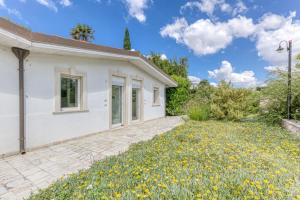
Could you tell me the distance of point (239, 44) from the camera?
12461 millimetres

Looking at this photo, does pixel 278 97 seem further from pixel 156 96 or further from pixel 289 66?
pixel 156 96

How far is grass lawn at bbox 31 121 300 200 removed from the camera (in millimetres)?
1964

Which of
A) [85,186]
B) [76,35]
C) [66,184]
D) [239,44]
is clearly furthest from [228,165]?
[76,35]

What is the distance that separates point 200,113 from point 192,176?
6654mm

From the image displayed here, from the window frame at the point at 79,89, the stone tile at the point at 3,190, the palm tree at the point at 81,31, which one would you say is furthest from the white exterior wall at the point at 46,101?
the palm tree at the point at 81,31

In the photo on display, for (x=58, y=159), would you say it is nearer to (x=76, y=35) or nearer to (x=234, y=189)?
(x=234, y=189)

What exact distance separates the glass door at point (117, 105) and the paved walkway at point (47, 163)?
2267mm

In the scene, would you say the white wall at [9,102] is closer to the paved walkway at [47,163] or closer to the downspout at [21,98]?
the downspout at [21,98]

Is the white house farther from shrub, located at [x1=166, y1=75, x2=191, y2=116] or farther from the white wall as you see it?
shrub, located at [x1=166, y1=75, x2=191, y2=116]

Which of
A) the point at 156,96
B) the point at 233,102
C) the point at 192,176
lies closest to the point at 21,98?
the point at 192,176

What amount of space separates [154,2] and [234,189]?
1016 centimetres

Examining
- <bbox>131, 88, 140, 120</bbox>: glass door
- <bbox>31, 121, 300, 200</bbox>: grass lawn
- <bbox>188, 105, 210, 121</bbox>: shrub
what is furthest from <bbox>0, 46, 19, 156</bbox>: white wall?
<bbox>188, 105, 210, 121</bbox>: shrub

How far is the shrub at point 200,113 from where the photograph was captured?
8680mm

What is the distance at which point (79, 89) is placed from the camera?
5.72m
